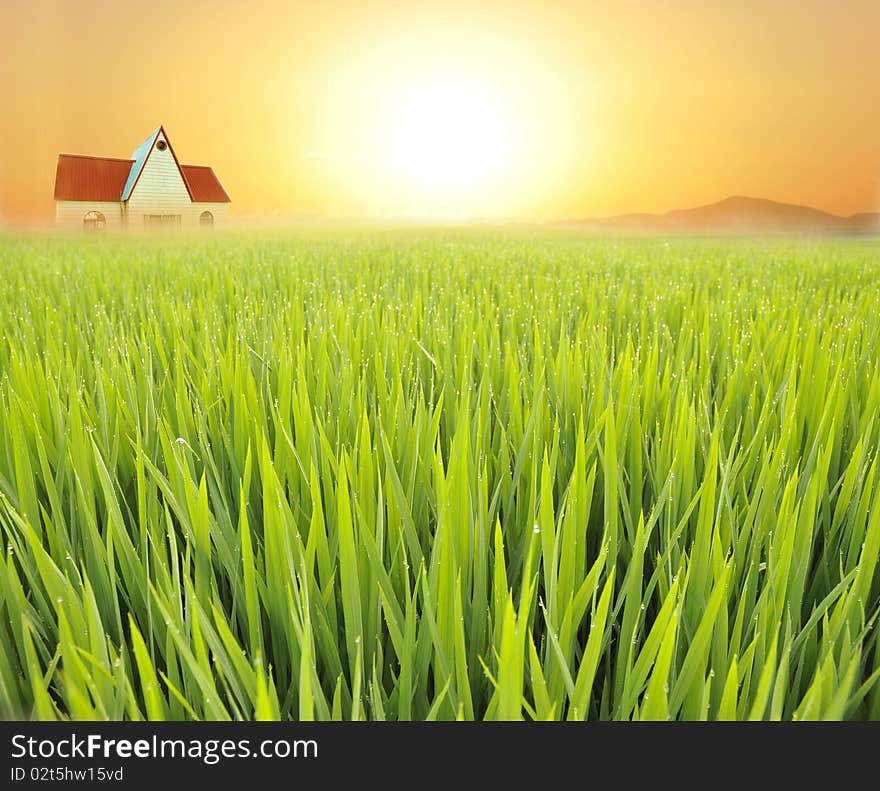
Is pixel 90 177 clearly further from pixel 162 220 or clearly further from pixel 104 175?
pixel 162 220

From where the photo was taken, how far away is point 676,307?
1.59m

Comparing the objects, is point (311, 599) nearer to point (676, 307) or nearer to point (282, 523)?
point (282, 523)

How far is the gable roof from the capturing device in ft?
19.4

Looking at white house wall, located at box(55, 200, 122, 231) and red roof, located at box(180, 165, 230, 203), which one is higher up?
red roof, located at box(180, 165, 230, 203)

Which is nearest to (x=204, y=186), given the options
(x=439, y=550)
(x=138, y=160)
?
(x=138, y=160)

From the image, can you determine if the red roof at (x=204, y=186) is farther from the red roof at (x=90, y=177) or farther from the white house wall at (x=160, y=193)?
the red roof at (x=90, y=177)

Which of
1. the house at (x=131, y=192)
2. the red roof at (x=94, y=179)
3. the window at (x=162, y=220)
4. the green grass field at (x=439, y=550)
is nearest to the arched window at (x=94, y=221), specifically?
the house at (x=131, y=192)

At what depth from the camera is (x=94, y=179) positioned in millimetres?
6008

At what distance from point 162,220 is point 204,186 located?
1.47m

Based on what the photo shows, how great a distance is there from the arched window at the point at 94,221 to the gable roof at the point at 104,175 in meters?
0.14

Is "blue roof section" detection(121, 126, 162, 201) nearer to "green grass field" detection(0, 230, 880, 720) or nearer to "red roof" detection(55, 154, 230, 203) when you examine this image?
"red roof" detection(55, 154, 230, 203)

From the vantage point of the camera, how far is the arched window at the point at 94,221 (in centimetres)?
546

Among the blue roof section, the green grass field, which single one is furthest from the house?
the green grass field
